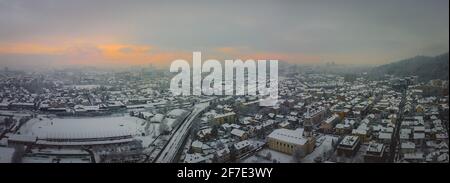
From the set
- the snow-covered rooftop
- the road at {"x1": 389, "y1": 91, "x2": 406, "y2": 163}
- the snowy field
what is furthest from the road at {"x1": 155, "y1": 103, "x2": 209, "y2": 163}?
the road at {"x1": 389, "y1": 91, "x2": 406, "y2": 163}

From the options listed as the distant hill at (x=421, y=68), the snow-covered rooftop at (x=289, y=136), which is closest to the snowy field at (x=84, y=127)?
the snow-covered rooftop at (x=289, y=136)

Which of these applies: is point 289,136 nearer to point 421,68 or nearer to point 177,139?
point 177,139

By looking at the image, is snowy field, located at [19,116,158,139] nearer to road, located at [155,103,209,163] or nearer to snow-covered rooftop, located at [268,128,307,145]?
road, located at [155,103,209,163]

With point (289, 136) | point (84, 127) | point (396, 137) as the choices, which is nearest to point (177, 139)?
point (84, 127)

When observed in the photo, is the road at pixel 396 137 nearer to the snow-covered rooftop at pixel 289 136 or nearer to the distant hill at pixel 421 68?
the distant hill at pixel 421 68
